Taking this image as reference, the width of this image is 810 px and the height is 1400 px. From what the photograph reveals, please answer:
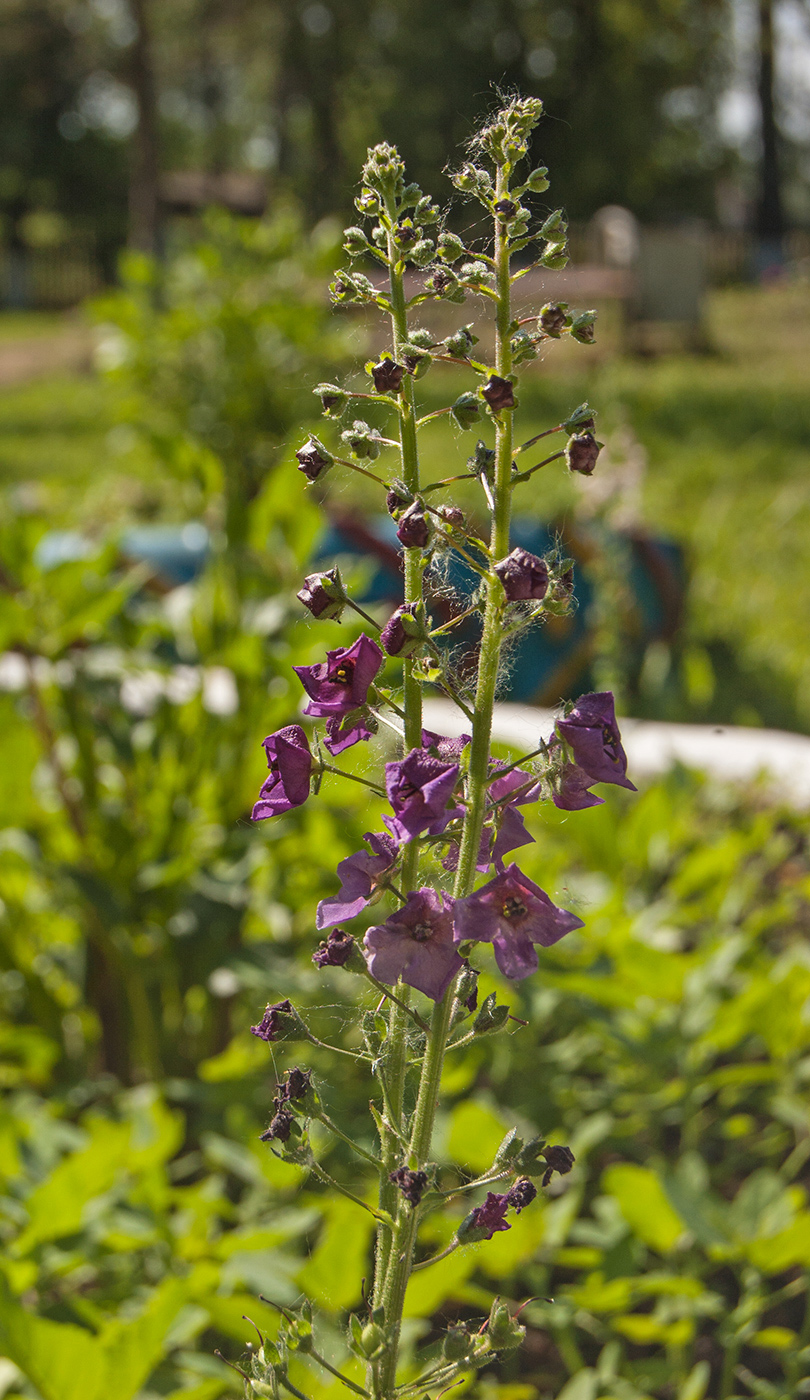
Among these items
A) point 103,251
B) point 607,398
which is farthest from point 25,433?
point 103,251

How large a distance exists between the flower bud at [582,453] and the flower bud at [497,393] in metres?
0.04

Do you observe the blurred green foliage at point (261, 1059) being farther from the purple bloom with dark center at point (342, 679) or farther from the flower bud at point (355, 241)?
the flower bud at point (355, 241)

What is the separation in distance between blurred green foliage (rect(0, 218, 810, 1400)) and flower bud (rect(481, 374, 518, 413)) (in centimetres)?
68

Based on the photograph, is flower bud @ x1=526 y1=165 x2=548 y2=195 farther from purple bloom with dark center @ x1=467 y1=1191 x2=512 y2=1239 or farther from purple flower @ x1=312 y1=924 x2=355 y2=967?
purple bloom with dark center @ x1=467 y1=1191 x2=512 y2=1239

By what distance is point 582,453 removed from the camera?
0.62 m

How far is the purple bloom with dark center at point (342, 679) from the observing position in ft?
2.11

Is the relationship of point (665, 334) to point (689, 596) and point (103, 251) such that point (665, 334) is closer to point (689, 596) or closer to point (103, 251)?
point (689, 596)

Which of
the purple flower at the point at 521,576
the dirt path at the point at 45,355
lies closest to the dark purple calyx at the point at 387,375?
the purple flower at the point at 521,576

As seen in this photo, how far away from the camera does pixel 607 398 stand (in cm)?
250

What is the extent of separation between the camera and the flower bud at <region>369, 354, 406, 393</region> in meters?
0.60

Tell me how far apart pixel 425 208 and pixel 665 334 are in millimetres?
13275

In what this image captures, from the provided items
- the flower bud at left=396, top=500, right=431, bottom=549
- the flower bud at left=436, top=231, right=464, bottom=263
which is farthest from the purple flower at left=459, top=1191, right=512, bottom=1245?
the flower bud at left=436, top=231, right=464, bottom=263

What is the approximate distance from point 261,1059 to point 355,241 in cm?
115

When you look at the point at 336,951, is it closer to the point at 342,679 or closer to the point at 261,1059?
the point at 342,679
